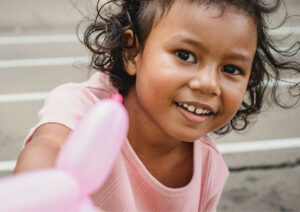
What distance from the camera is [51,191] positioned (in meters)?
0.41

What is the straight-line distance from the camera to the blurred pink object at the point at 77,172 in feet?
1.33

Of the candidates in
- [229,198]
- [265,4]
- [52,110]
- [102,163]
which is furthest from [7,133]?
[102,163]

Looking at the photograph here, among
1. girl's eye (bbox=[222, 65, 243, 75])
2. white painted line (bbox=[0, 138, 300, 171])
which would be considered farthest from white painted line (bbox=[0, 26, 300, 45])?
girl's eye (bbox=[222, 65, 243, 75])

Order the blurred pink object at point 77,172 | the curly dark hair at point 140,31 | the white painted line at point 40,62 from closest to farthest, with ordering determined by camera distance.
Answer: the blurred pink object at point 77,172 < the curly dark hair at point 140,31 < the white painted line at point 40,62

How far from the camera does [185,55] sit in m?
0.98

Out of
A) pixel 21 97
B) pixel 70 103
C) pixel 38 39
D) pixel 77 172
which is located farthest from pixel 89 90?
pixel 38 39

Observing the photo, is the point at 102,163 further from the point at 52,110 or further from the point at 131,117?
the point at 131,117

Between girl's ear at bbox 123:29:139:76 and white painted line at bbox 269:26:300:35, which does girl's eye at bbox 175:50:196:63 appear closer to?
girl's ear at bbox 123:29:139:76

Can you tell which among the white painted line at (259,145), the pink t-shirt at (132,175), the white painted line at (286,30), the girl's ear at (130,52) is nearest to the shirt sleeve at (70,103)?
the pink t-shirt at (132,175)

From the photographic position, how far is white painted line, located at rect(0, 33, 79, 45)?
3.43 metres

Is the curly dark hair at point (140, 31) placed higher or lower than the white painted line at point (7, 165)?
higher

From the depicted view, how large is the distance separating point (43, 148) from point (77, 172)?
1.41ft

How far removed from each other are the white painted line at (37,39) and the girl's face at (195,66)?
8.42 ft

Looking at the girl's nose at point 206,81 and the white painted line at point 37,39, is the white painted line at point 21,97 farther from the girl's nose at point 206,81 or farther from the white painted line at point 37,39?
the girl's nose at point 206,81
